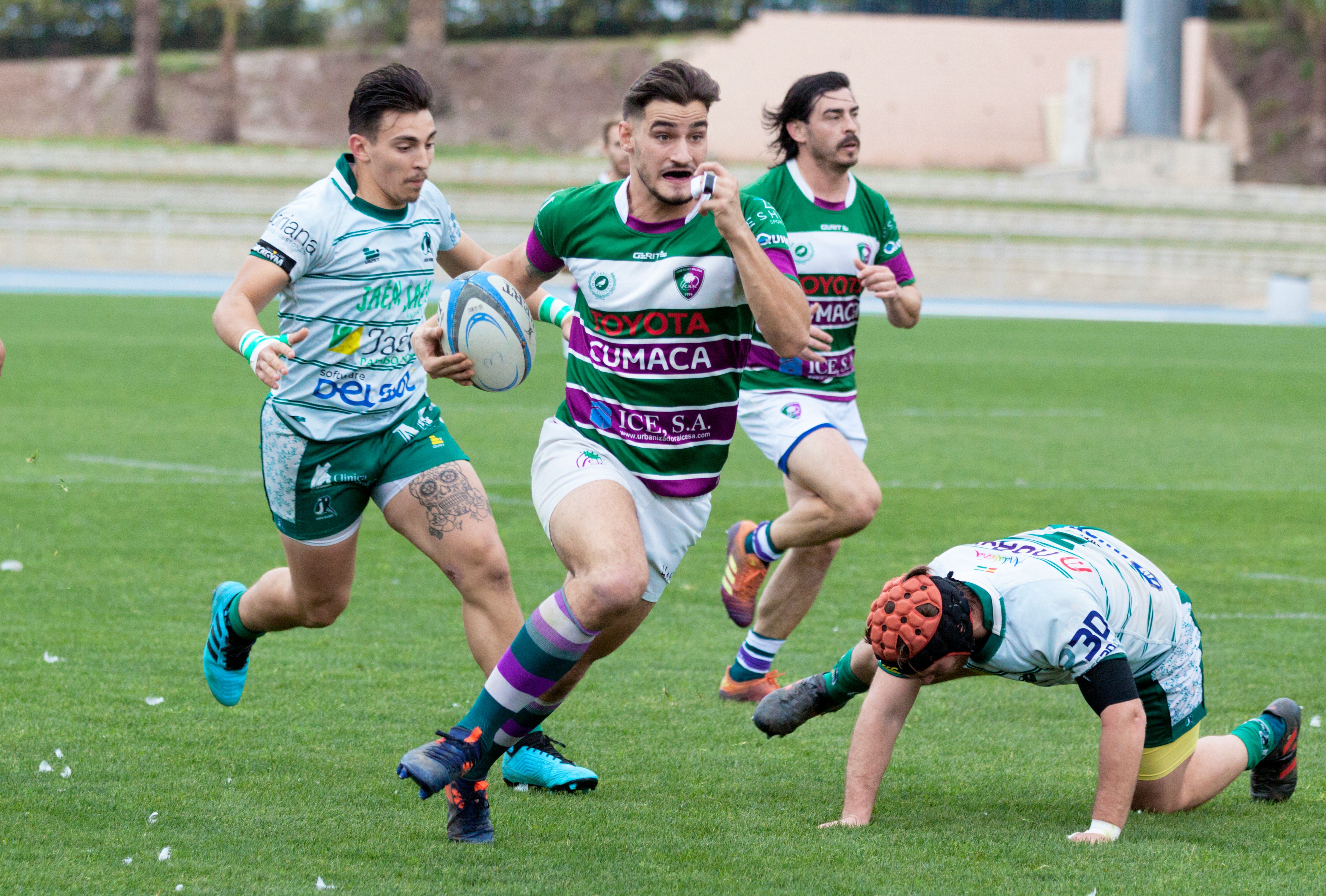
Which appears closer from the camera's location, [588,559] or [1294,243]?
[588,559]

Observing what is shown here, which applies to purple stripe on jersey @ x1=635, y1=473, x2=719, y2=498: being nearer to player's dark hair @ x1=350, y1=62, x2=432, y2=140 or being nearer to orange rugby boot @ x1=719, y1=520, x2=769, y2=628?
player's dark hair @ x1=350, y1=62, x2=432, y2=140

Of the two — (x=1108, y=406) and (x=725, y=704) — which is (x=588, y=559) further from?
(x=1108, y=406)

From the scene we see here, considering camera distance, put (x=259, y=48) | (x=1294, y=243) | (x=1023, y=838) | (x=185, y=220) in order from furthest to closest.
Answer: (x=259, y=48) < (x=1294, y=243) < (x=185, y=220) < (x=1023, y=838)

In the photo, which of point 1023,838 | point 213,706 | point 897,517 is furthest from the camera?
point 897,517

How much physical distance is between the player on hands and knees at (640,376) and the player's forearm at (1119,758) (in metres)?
1.29

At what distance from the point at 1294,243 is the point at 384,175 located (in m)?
37.3

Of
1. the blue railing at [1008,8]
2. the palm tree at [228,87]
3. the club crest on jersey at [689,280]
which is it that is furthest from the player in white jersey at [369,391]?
the blue railing at [1008,8]

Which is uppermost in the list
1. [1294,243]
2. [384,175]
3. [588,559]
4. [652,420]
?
[384,175]

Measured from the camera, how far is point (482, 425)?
548 inches

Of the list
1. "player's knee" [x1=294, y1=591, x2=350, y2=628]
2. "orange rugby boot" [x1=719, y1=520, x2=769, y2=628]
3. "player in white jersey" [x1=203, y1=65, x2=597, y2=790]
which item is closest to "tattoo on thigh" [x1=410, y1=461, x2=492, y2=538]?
"player in white jersey" [x1=203, y1=65, x2=597, y2=790]

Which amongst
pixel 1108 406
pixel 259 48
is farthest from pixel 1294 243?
pixel 259 48

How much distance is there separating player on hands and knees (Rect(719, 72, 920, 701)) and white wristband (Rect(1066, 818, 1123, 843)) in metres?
1.92

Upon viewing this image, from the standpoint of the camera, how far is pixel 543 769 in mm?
4910

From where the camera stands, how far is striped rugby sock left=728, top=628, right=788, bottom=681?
20.0 feet
